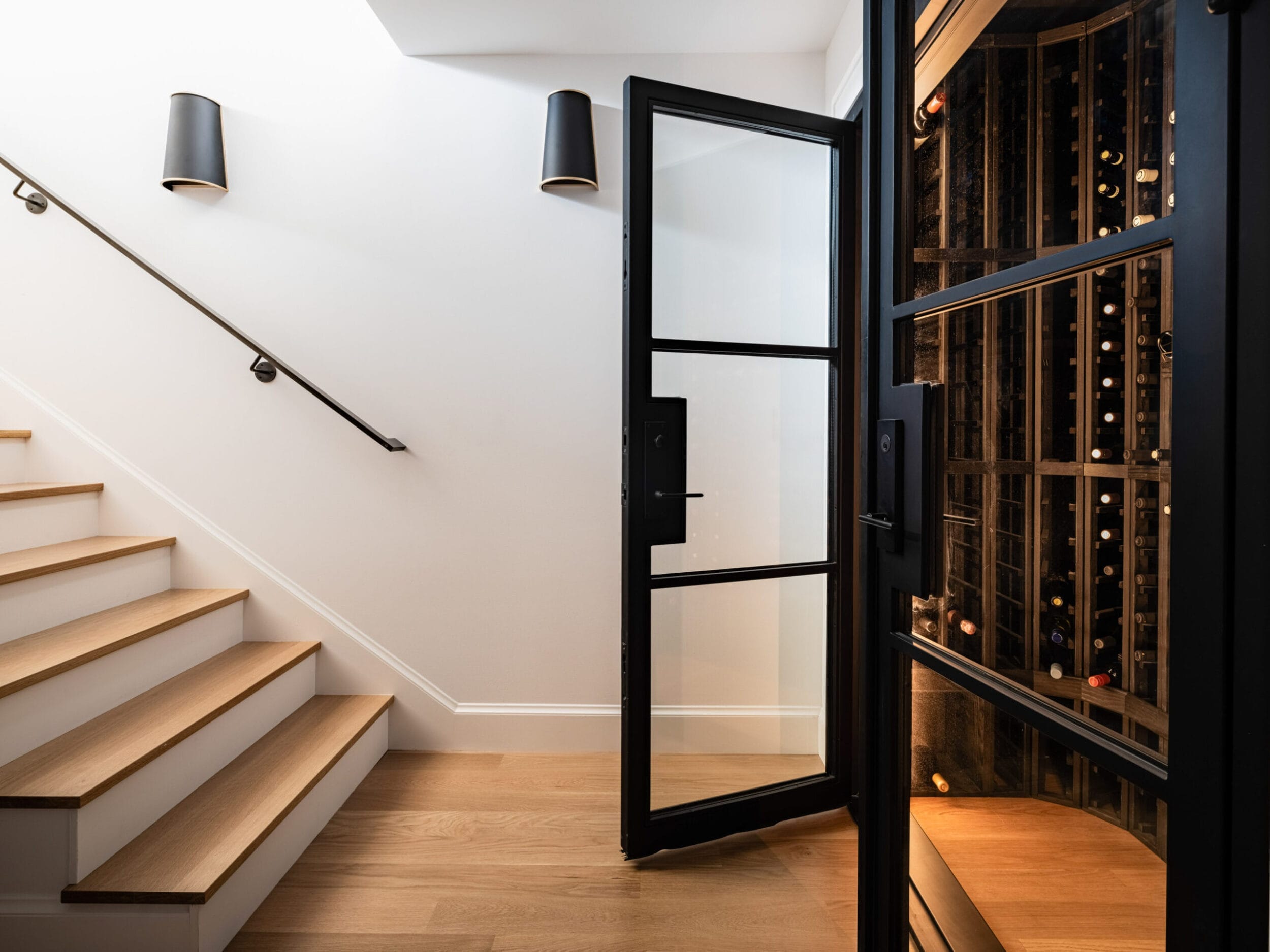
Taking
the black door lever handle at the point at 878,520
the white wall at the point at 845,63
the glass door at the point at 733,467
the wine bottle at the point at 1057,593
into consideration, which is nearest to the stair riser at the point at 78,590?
the glass door at the point at 733,467

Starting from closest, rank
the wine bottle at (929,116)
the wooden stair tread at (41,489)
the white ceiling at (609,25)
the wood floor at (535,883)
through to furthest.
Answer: the wine bottle at (929,116)
the wood floor at (535,883)
the wooden stair tread at (41,489)
the white ceiling at (609,25)

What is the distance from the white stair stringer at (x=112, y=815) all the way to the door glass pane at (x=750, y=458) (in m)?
1.30

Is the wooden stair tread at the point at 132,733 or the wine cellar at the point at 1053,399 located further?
the wooden stair tread at the point at 132,733

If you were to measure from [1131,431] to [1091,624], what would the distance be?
23cm

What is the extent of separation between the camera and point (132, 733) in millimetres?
1748

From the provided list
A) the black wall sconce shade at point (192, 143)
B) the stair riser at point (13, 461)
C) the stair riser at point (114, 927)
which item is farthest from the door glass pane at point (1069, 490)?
the stair riser at point (13, 461)

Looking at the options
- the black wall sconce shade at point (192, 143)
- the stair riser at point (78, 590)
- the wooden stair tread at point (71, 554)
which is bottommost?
the stair riser at point (78, 590)

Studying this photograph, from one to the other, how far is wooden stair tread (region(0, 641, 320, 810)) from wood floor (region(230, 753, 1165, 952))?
18.2 inches

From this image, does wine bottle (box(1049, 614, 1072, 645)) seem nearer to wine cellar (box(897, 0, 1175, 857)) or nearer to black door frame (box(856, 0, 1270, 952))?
wine cellar (box(897, 0, 1175, 857))

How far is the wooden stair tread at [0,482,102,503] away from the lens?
2100 mm

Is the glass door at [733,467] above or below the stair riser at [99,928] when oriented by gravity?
above

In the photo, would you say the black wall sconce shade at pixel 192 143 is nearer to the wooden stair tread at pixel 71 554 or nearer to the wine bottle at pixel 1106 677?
the wooden stair tread at pixel 71 554

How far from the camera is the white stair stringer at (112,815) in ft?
4.78

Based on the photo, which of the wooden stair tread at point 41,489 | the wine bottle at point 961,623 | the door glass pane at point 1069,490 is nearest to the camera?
the door glass pane at point 1069,490
